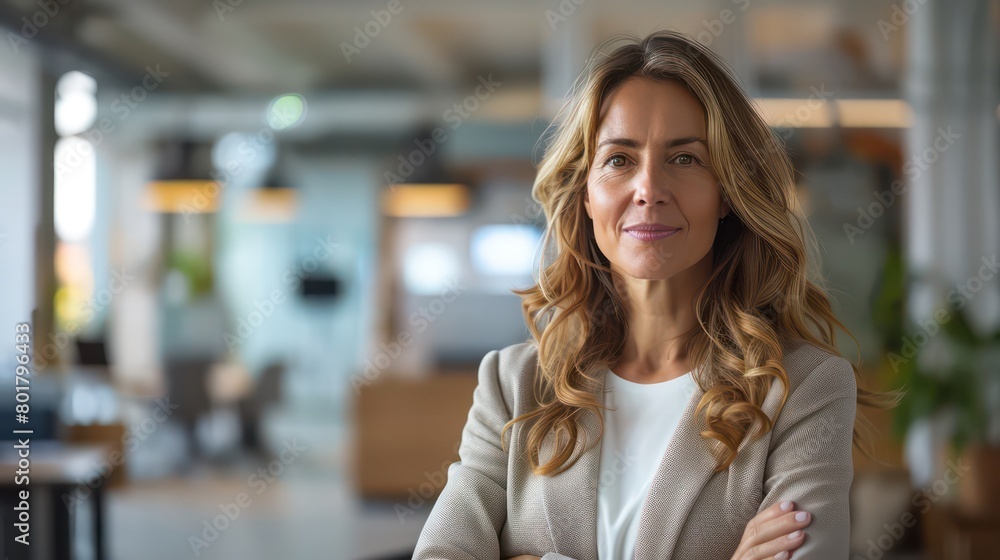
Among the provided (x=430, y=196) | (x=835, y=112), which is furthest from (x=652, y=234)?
(x=430, y=196)

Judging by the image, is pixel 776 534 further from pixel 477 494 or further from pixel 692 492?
pixel 477 494

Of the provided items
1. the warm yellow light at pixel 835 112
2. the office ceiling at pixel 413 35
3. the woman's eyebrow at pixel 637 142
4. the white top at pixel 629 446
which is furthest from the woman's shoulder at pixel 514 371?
the warm yellow light at pixel 835 112

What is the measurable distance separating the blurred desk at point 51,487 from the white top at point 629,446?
2.94 meters

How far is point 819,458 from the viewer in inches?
52.6

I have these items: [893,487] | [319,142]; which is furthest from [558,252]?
[319,142]

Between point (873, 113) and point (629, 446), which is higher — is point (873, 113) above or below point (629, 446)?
above

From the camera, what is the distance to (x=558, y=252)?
161cm

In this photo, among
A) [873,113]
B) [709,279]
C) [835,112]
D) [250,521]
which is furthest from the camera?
[873,113]

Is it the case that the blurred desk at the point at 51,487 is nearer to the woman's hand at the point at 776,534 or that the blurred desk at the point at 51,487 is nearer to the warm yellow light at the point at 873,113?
the woman's hand at the point at 776,534

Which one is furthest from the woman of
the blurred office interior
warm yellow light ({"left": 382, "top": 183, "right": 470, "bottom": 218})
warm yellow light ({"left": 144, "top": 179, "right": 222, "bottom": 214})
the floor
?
warm yellow light ({"left": 144, "top": 179, "right": 222, "bottom": 214})

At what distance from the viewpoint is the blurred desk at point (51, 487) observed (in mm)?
3633

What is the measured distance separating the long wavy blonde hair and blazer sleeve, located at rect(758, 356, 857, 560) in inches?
1.5

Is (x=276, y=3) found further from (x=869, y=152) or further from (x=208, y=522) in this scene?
(x=869, y=152)

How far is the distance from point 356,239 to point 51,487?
8439 mm
